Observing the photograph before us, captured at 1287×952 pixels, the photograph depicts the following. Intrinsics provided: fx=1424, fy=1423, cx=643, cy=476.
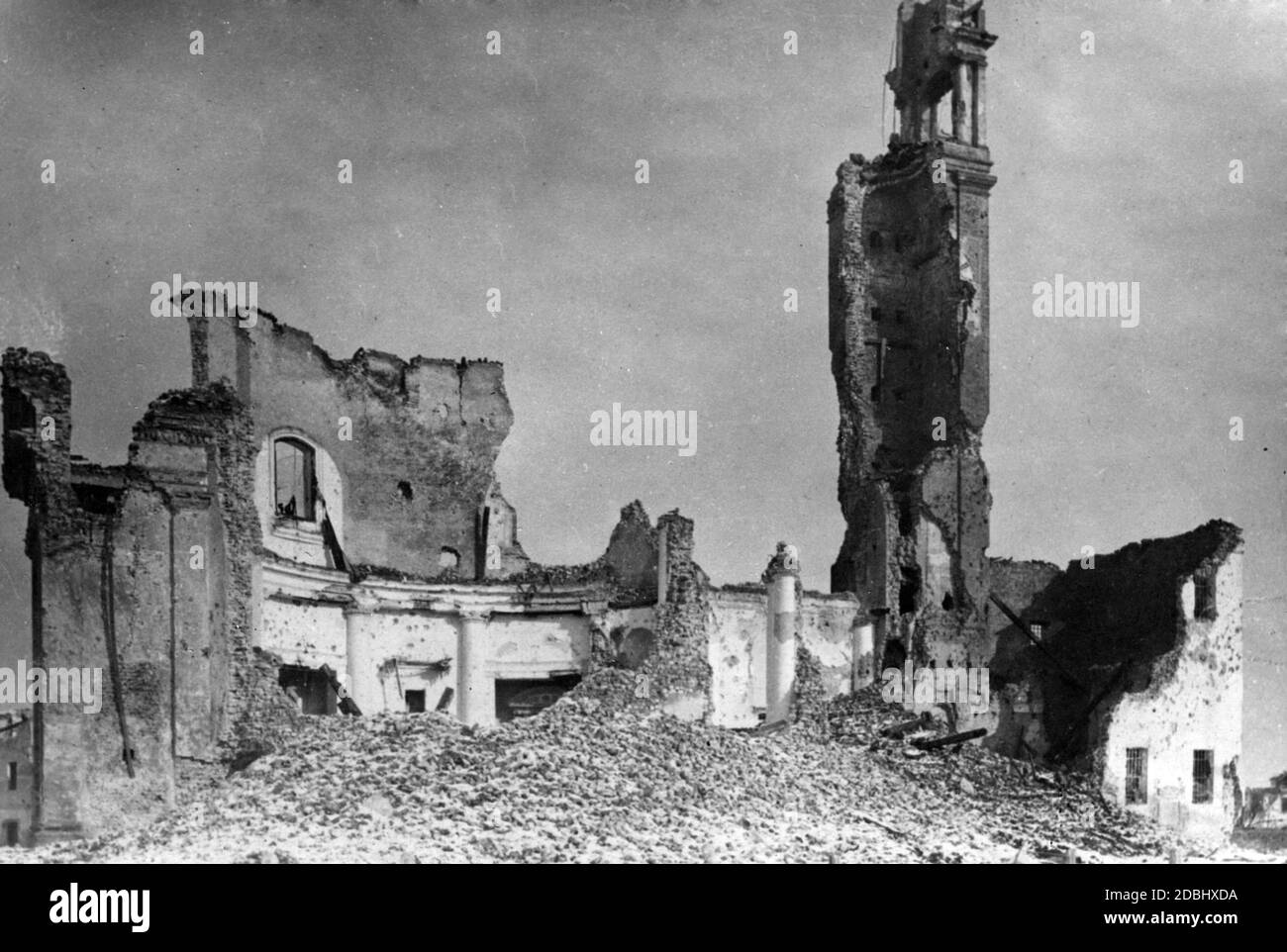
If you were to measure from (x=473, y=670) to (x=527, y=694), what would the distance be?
104cm

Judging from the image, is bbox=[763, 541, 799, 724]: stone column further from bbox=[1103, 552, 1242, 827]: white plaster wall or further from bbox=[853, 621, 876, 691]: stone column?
bbox=[1103, 552, 1242, 827]: white plaster wall

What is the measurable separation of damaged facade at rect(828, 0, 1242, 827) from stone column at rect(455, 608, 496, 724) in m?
7.23

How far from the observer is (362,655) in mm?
23312

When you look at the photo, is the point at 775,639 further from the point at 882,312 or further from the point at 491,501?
the point at 882,312

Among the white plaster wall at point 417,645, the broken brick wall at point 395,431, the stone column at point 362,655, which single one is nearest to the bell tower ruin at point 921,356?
the white plaster wall at point 417,645

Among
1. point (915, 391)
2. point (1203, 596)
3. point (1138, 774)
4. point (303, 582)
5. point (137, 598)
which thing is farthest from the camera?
point (915, 391)

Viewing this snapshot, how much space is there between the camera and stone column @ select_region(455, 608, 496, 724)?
24047 mm

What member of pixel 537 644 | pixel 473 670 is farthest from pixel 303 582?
pixel 537 644

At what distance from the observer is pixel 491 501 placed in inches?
1054

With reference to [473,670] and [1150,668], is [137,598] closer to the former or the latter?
[473,670]

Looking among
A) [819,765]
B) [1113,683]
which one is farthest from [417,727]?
[1113,683]

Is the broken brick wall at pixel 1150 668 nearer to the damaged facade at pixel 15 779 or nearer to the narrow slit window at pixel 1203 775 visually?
the narrow slit window at pixel 1203 775

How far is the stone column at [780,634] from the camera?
22312 mm

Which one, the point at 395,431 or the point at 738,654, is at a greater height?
→ the point at 395,431
